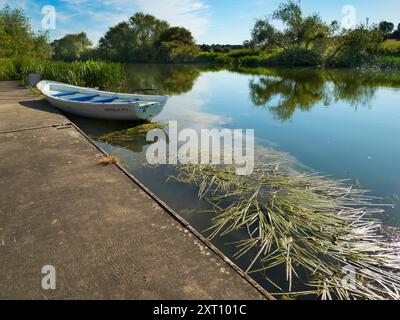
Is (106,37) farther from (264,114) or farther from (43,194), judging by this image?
(43,194)

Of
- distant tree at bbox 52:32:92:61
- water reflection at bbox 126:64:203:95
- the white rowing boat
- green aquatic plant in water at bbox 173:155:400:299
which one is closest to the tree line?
distant tree at bbox 52:32:92:61

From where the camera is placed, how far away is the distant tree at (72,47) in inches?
2051

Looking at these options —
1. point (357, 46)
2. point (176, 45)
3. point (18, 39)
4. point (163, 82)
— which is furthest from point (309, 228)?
point (176, 45)

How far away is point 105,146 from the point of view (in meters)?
7.14

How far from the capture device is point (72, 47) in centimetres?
5397

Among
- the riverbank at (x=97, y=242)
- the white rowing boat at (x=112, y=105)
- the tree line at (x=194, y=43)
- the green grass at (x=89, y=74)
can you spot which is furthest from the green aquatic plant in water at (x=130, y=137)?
the tree line at (x=194, y=43)

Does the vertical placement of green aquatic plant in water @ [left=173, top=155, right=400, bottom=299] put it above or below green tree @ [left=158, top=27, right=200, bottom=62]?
below

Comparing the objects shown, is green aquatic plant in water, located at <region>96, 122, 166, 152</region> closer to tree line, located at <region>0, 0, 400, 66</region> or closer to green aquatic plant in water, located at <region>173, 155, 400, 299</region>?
green aquatic plant in water, located at <region>173, 155, 400, 299</region>

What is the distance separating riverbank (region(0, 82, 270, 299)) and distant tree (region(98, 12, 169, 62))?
170 feet

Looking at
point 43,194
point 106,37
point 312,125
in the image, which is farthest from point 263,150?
point 106,37

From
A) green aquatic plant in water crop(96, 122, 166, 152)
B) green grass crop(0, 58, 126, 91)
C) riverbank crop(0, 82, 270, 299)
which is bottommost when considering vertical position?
riverbank crop(0, 82, 270, 299)

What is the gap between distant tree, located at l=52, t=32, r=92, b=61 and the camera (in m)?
52.1

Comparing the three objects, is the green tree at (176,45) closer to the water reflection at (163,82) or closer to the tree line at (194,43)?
the tree line at (194,43)

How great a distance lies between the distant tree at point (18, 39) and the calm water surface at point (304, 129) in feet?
47.9
